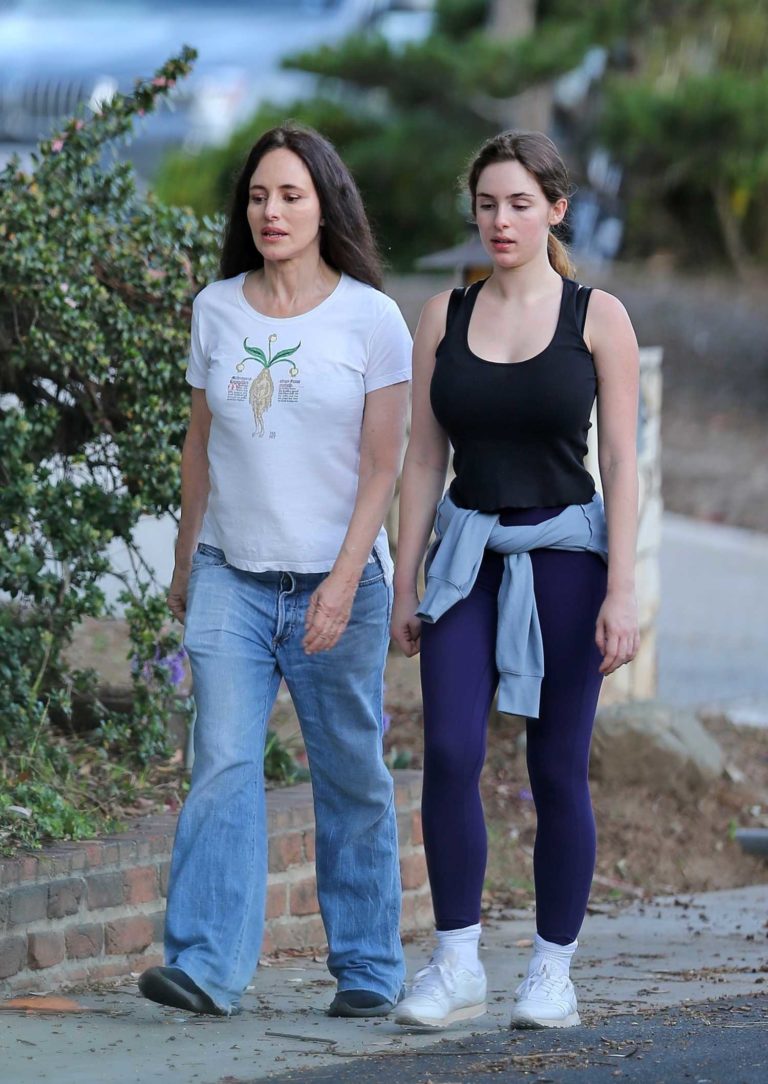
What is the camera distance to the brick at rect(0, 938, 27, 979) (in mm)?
4113

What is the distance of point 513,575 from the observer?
3789 millimetres

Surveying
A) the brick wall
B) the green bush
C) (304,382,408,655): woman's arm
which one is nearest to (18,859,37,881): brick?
the brick wall

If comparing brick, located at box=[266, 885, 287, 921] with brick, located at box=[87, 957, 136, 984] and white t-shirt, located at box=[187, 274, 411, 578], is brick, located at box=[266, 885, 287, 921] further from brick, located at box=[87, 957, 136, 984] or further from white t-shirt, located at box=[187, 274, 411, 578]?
white t-shirt, located at box=[187, 274, 411, 578]

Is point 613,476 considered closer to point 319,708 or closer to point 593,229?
point 319,708

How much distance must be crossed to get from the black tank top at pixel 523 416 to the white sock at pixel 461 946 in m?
0.88

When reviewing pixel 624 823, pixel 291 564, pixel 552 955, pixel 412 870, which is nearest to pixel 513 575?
pixel 291 564

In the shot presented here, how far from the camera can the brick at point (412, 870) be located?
17.2 ft

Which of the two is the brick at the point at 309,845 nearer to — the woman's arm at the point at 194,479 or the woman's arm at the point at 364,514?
the woman's arm at the point at 194,479

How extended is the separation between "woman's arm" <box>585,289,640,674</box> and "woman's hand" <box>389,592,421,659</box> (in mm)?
396

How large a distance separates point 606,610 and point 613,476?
29 centimetres

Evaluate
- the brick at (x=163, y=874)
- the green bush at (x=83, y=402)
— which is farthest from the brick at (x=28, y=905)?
the green bush at (x=83, y=402)

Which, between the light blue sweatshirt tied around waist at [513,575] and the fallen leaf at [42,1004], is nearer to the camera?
the light blue sweatshirt tied around waist at [513,575]

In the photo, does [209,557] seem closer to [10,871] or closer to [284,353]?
[284,353]

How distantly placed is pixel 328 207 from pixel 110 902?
169 cm
